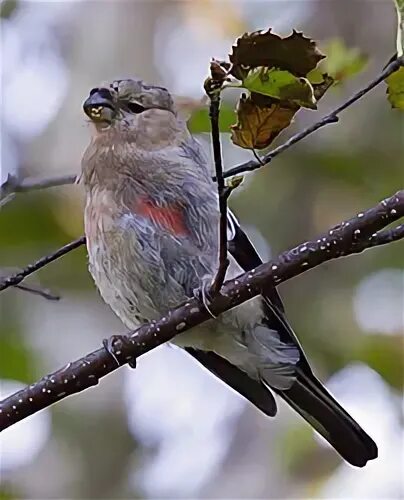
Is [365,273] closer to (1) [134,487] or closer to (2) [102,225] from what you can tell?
(1) [134,487]

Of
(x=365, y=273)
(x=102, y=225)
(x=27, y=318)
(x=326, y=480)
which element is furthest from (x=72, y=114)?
(x=102, y=225)

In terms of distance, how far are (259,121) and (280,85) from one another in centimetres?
12

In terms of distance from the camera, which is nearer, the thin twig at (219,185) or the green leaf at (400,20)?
the thin twig at (219,185)

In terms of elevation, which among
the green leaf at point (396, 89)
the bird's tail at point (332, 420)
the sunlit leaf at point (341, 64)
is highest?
the green leaf at point (396, 89)

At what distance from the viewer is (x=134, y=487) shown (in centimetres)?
523

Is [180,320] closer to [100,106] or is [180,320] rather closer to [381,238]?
[381,238]

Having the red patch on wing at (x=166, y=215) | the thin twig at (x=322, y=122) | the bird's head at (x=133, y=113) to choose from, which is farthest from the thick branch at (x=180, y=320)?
the bird's head at (x=133, y=113)

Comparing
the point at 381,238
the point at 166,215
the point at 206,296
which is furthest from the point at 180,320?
the point at 166,215

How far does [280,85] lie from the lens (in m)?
1.42

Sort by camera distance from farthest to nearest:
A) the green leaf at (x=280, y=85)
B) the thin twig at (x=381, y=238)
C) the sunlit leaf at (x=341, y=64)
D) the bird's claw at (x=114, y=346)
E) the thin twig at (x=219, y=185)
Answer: the sunlit leaf at (x=341, y=64) < the bird's claw at (x=114, y=346) < the thin twig at (x=381, y=238) < the green leaf at (x=280, y=85) < the thin twig at (x=219, y=185)

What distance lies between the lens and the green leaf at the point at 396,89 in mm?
1560

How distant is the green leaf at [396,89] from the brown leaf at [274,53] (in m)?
0.19

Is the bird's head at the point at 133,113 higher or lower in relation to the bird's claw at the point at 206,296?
higher

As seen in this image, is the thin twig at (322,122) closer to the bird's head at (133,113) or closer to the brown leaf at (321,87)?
the brown leaf at (321,87)
